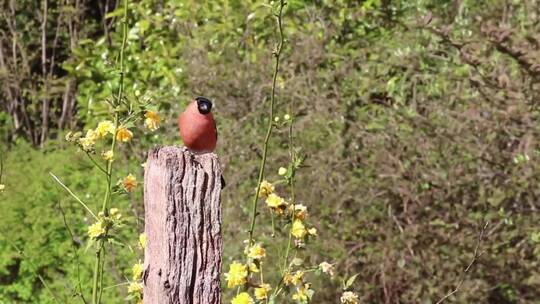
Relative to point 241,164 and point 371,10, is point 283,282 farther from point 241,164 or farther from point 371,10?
point 371,10

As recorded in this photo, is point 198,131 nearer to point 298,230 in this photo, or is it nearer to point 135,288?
point 298,230

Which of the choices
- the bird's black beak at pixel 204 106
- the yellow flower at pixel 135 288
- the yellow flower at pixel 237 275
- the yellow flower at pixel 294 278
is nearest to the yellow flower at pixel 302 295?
the yellow flower at pixel 294 278

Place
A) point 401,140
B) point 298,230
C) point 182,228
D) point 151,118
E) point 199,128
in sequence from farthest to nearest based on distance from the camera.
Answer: point 401,140 < point 199,128 < point 298,230 < point 151,118 < point 182,228

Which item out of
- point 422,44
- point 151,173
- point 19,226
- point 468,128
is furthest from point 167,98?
point 151,173

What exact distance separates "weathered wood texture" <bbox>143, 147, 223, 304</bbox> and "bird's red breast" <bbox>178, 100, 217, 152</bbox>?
0.58 meters

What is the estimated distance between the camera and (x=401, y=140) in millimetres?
5449

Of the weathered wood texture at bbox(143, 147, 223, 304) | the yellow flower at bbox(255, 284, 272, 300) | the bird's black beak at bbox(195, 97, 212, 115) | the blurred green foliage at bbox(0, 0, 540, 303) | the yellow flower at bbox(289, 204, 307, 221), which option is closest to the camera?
the weathered wood texture at bbox(143, 147, 223, 304)

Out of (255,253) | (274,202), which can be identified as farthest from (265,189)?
(255,253)

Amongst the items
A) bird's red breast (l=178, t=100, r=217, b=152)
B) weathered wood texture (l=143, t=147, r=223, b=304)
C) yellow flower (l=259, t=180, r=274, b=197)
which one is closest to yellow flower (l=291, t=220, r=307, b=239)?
yellow flower (l=259, t=180, r=274, b=197)

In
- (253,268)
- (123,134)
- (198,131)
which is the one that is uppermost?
(123,134)

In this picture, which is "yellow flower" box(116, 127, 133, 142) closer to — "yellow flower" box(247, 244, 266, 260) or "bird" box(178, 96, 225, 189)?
"bird" box(178, 96, 225, 189)

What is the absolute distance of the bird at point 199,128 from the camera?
11.9ft

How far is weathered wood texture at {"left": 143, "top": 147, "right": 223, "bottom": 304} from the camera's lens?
9.82 feet

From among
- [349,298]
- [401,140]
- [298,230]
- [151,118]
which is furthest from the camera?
[401,140]
